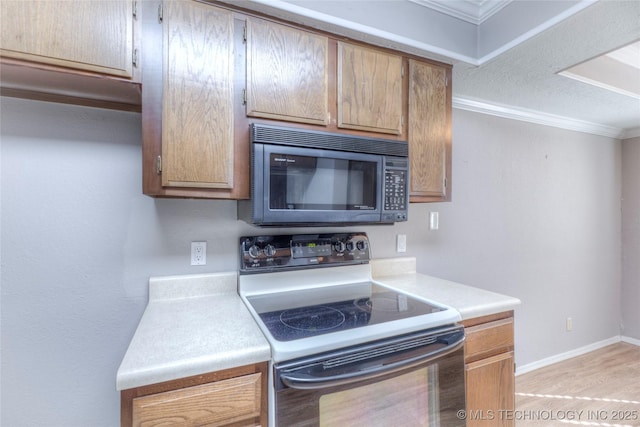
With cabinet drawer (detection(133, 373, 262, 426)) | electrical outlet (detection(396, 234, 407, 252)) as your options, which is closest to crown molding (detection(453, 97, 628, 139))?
electrical outlet (detection(396, 234, 407, 252))

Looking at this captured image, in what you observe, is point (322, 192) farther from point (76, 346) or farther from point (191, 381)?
point (76, 346)

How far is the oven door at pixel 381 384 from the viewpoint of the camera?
0.92m

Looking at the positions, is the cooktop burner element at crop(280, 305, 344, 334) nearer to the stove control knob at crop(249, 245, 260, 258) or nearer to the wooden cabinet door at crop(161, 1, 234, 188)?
the stove control knob at crop(249, 245, 260, 258)

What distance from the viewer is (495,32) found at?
1607 millimetres

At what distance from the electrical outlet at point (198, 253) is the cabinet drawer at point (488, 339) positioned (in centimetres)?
126

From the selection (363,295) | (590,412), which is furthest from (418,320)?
(590,412)

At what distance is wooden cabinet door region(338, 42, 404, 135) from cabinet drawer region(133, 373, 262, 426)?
1136 millimetres

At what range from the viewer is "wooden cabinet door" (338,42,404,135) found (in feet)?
4.76

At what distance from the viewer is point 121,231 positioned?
1374mm

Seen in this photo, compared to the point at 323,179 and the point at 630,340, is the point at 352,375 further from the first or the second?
the point at 630,340

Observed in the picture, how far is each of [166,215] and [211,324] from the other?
23.8 inches

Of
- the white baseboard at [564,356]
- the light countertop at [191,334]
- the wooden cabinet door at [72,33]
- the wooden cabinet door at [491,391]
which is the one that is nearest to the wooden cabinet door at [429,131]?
the wooden cabinet door at [491,391]

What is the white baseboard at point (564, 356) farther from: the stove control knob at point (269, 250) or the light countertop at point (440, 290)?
the stove control knob at point (269, 250)

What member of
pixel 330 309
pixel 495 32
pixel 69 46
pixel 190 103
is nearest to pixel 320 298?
pixel 330 309
